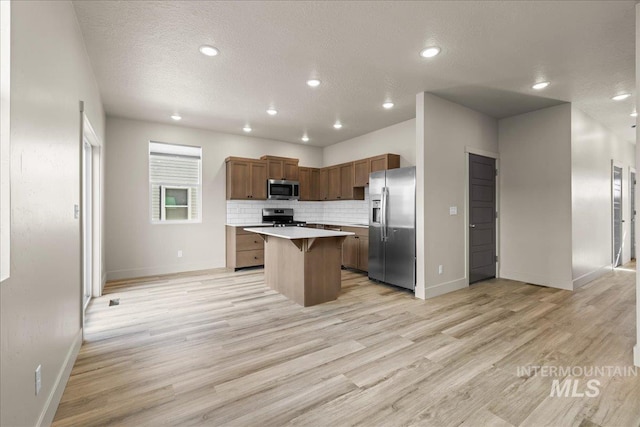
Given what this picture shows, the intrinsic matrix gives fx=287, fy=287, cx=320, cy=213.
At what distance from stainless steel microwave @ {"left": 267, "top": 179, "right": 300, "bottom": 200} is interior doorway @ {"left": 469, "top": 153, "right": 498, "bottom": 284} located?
351 centimetres

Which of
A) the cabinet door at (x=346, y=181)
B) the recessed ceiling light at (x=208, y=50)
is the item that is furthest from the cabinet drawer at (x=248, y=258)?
the recessed ceiling light at (x=208, y=50)

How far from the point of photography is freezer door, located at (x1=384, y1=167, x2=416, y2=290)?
4203 millimetres

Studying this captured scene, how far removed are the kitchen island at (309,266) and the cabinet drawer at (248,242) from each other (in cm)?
168

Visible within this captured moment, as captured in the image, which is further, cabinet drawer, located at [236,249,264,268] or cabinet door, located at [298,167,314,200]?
cabinet door, located at [298,167,314,200]

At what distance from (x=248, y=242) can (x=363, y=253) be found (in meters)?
2.28

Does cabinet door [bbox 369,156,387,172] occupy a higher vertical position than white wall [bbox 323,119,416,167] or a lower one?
lower

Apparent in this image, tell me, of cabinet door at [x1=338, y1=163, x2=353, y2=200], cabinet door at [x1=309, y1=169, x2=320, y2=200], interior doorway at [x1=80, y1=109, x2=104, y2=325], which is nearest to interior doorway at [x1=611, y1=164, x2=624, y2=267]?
cabinet door at [x1=338, y1=163, x2=353, y2=200]

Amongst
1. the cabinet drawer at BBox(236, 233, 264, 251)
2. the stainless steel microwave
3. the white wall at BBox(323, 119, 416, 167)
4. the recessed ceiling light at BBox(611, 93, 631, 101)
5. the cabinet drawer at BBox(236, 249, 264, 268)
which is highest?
the recessed ceiling light at BBox(611, 93, 631, 101)

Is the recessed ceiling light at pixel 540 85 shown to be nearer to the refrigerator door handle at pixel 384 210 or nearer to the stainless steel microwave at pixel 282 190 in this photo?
the refrigerator door handle at pixel 384 210

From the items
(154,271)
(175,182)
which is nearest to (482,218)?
(175,182)

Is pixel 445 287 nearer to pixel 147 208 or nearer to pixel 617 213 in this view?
pixel 617 213

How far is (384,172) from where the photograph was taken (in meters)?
4.71

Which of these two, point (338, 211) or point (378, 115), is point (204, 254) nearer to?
point (338, 211)

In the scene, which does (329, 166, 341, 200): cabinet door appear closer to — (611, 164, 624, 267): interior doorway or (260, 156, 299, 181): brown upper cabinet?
(260, 156, 299, 181): brown upper cabinet
